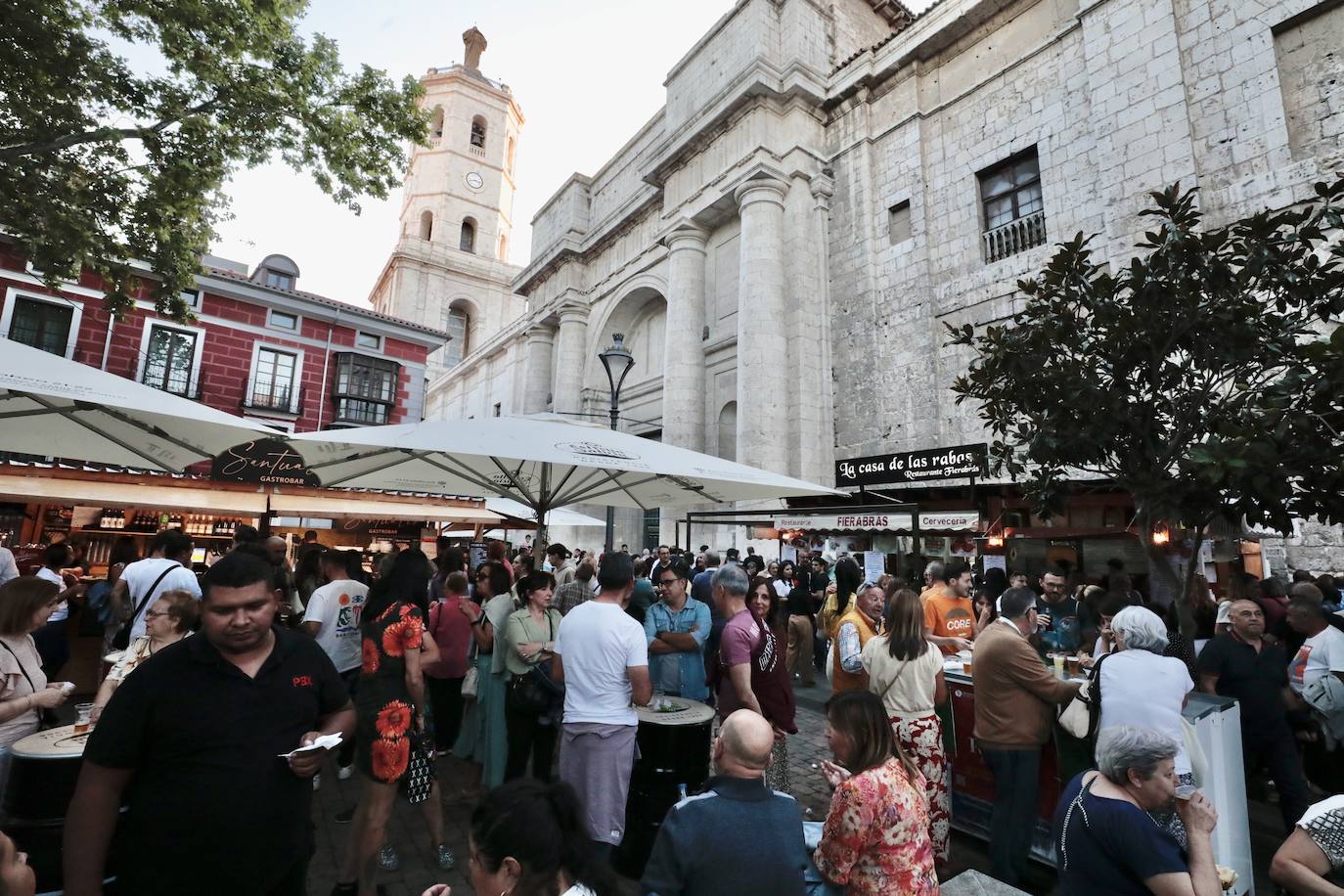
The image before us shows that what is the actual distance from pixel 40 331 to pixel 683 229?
62.8 feet

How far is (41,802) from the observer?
2.87 m

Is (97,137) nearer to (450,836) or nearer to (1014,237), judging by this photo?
(450,836)

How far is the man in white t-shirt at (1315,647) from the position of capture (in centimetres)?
453

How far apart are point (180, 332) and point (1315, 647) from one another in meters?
26.0

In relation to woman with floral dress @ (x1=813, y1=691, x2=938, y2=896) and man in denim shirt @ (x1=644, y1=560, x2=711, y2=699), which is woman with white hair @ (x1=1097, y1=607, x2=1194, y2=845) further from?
man in denim shirt @ (x1=644, y1=560, x2=711, y2=699)

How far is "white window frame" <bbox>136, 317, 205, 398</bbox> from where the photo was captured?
18844mm

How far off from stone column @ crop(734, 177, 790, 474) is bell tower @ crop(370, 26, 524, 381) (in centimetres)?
3320

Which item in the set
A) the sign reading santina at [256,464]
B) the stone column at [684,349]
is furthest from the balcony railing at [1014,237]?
the sign reading santina at [256,464]

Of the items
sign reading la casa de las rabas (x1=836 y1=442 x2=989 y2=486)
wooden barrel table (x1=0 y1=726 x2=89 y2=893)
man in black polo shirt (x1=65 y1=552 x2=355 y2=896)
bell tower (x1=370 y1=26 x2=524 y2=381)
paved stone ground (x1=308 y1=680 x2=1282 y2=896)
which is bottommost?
paved stone ground (x1=308 y1=680 x2=1282 y2=896)

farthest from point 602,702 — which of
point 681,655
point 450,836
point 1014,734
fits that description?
point 1014,734

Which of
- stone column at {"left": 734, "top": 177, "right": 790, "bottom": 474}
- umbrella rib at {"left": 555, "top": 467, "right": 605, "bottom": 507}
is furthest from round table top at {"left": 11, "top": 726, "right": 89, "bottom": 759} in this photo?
stone column at {"left": 734, "top": 177, "right": 790, "bottom": 474}

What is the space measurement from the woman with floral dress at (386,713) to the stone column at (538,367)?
25608 millimetres

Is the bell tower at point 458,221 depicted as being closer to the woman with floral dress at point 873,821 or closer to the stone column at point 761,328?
the stone column at point 761,328

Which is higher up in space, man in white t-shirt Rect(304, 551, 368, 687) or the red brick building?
the red brick building
